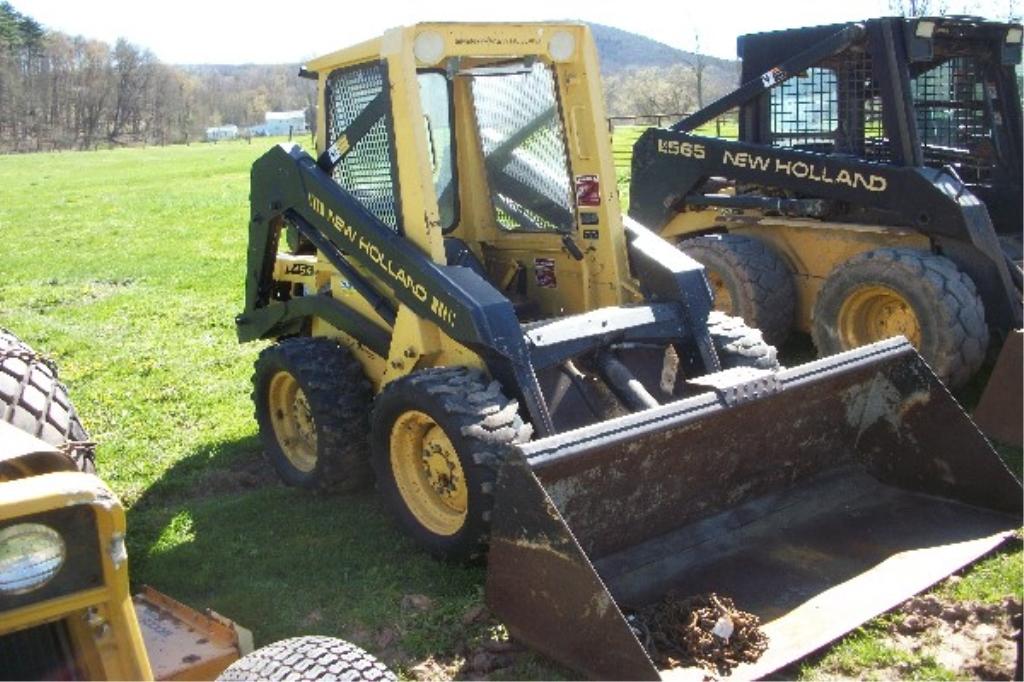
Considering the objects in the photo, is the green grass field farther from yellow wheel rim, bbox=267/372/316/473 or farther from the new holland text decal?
the new holland text decal

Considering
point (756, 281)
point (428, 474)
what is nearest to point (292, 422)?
point (428, 474)

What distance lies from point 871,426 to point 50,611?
3.91m

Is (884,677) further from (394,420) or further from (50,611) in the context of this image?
(50,611)

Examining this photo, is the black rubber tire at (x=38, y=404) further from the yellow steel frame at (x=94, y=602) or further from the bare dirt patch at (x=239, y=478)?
the bare dirt patch at (x=239, y=478)

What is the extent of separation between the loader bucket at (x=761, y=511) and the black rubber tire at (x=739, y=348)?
38 centimetres

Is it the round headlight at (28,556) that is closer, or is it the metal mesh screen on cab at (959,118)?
the round headlight at (28,556)

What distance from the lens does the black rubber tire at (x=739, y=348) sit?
5.26 m

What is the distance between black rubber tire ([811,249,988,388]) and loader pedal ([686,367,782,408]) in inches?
92.7

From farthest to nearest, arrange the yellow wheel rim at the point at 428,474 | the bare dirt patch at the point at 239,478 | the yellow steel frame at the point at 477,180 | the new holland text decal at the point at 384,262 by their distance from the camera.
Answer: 1. the bare dirt patch at the point at 239,478
2. the yellow steel frame at the point at 477,180
3. the new holland text decal at the point at 384,262
4. the yellow wheel rim at the point at 428,474

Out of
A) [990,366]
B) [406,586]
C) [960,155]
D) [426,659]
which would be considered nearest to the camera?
[426,659]

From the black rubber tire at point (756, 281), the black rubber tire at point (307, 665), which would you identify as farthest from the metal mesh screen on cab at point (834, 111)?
the black rubber tire at point (307, 665)

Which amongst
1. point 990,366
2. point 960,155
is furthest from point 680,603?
point 960,155

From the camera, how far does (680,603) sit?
4.07 m

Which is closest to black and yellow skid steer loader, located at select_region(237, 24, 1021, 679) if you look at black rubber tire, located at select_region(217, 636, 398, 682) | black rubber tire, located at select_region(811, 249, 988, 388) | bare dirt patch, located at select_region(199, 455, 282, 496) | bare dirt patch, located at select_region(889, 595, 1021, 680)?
bare dirt patch, located at select_region(889, 595, 1021, 680)
